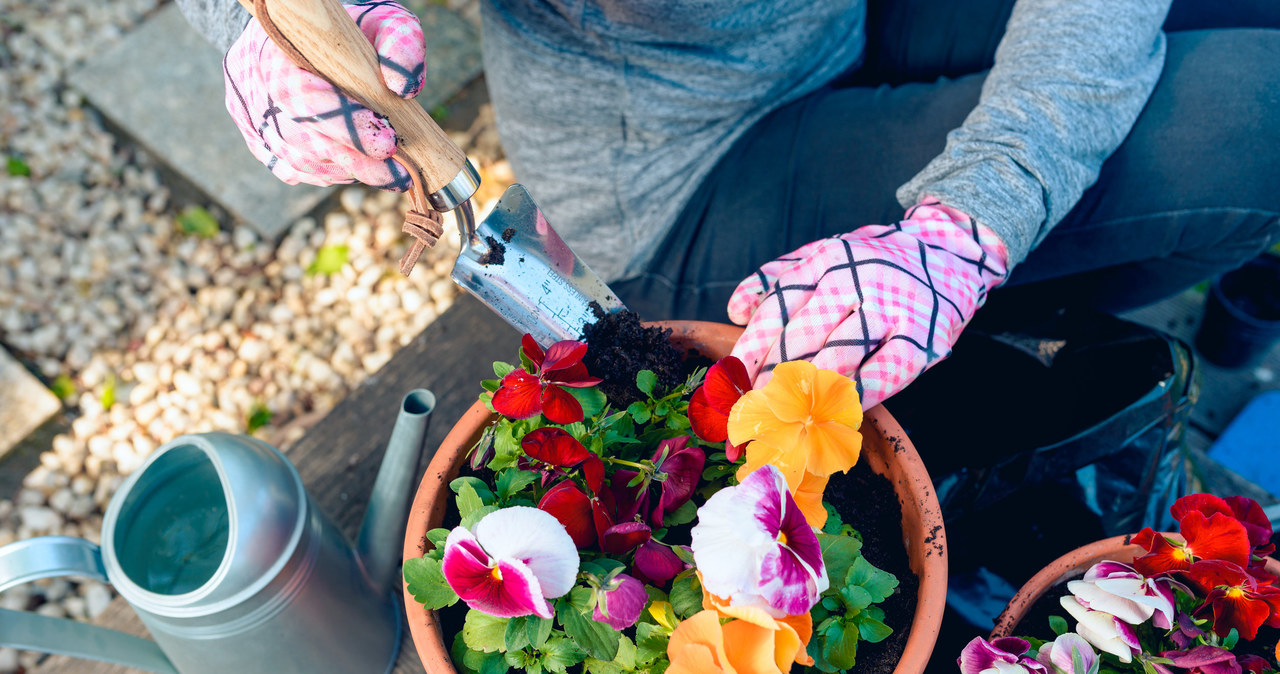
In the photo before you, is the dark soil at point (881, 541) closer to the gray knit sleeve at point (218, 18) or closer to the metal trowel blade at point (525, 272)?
the metal trowel blade at point (525, 272)

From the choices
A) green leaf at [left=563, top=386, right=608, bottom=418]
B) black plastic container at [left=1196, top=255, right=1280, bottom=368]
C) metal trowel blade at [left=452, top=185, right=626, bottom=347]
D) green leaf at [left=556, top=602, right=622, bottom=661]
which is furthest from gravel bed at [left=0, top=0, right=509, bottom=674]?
black plastic container at [left=1196, top=255, right=1280, bottom=368]

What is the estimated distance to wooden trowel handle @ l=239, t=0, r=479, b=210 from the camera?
1.69ft

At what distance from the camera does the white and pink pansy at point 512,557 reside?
0.47m

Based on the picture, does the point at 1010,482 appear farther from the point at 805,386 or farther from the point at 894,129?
the point at 894,129

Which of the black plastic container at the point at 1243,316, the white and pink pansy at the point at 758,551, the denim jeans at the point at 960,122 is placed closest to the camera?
the white and pink pansy at the point at 758,551

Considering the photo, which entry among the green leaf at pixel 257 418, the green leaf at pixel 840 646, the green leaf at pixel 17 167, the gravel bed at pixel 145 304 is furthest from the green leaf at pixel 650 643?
the green leaf at pixel 17 167

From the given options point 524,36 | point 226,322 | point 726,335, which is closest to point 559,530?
point 726,335

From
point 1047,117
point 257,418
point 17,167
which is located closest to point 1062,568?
point 1047,117

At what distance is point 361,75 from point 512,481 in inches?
13.5

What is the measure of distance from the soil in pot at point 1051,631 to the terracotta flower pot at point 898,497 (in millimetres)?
99

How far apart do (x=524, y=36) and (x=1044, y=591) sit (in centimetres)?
85

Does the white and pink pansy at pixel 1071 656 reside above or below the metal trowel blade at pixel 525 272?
below

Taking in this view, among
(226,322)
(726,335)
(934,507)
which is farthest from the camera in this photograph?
(226,322)

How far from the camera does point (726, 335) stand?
72 cm
